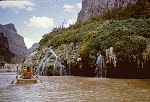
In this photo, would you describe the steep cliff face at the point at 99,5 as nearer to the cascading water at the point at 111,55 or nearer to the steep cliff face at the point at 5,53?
the cascading water at the point at 111,55

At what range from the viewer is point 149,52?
17.8 m

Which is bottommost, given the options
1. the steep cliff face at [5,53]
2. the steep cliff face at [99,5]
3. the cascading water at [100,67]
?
the cascading water at [100,67]

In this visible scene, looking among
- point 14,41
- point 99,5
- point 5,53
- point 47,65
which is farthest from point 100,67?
point 14,41

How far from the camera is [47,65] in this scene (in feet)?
73.5

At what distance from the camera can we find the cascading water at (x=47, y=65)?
2217cm

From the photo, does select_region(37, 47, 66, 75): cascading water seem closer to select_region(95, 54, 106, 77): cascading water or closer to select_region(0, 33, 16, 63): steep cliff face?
select_region(95, 54, 106, 77): cascading water

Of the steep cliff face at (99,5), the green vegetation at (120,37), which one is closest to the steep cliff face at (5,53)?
the steep cliff face at (99,5)

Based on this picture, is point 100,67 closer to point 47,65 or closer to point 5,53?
point 47,65

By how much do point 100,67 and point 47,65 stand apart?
14.3ft

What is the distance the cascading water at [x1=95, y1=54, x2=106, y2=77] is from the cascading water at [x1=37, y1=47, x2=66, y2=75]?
2.99 m

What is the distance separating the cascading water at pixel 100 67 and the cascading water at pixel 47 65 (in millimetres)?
2993

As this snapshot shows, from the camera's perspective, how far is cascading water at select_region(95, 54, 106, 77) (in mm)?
19641

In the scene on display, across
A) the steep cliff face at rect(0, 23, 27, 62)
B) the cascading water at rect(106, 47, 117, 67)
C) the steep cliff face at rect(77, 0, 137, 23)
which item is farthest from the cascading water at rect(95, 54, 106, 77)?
the steep cliff face at rect(0, 23, 27, 62)

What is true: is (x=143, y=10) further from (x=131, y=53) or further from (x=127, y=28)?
(x=131, y=53)
